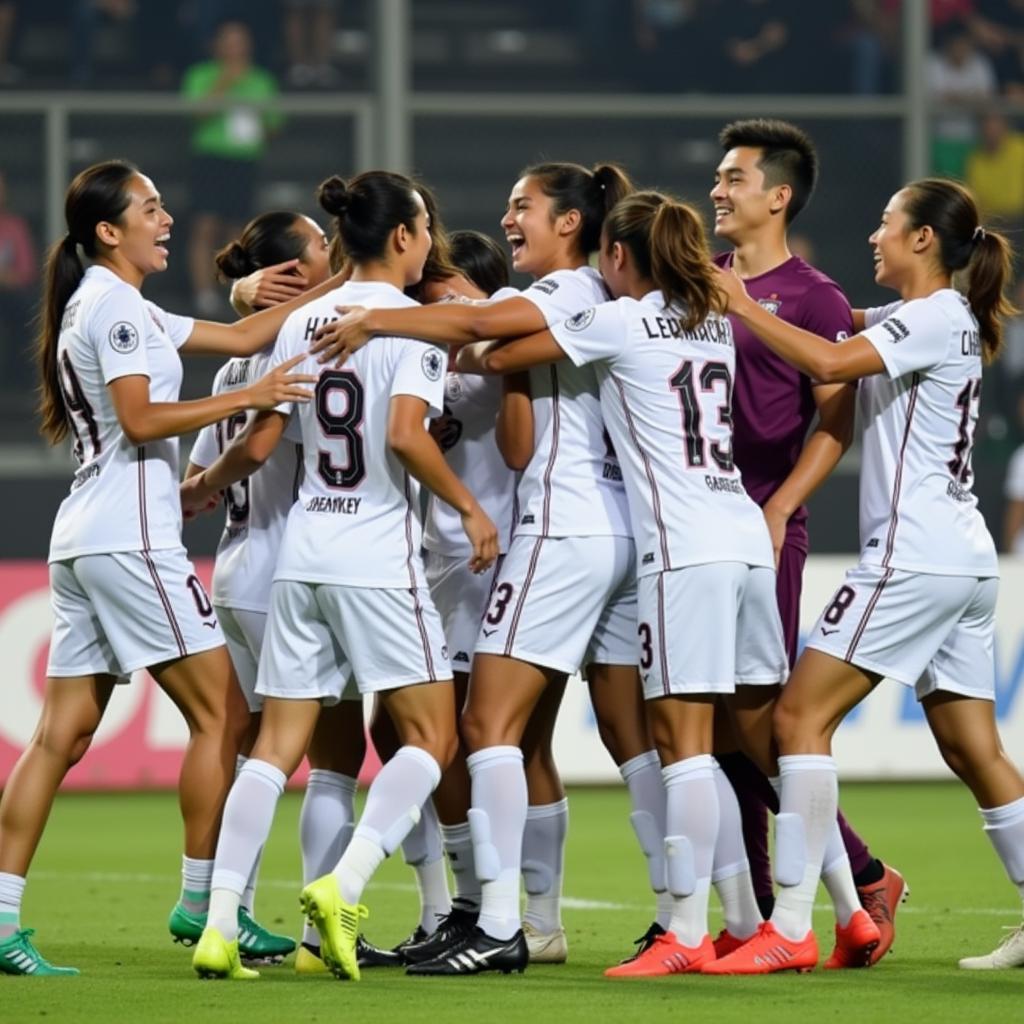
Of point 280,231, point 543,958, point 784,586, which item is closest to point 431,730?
point 543,958

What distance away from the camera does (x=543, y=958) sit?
19.6ft

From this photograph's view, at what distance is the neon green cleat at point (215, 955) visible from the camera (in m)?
5.34

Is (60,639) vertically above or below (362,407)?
below

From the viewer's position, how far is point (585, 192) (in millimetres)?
6059

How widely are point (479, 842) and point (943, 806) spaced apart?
19.2 feet

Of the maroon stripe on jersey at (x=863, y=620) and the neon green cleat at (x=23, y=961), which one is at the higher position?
the maroon stripe on jersey at (x=863, y=620)

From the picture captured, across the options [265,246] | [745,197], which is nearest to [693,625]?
[745,197]

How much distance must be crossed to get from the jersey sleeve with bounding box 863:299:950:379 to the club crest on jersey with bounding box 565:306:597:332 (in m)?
0.74

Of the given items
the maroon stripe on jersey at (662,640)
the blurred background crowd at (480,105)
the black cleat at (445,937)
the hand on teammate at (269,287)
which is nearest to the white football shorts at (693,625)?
the maroon stripe on jersey at (662,640)

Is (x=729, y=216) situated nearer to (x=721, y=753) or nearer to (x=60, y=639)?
(x=721, y=753)

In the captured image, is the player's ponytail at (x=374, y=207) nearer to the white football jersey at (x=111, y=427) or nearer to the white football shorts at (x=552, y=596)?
the white football jersey at (x=111, y=427)

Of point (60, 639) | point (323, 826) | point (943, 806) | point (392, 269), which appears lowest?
point (943, 806)

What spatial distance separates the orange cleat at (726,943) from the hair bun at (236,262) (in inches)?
95.4

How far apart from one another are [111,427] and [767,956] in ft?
7.41
